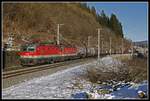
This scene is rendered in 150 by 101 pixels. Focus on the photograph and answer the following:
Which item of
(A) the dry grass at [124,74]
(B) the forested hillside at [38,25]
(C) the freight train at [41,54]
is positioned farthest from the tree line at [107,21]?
(A) the dry grass at [124,74]

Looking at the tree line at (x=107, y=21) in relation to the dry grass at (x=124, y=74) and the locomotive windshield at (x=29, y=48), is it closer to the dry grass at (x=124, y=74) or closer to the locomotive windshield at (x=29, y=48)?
the locomotive windshield at (x=29, y=48)

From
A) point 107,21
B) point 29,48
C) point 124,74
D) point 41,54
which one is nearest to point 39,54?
point 41,54

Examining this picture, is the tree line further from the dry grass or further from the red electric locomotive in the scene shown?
the dry grass

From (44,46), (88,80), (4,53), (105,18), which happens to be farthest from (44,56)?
(105,18)

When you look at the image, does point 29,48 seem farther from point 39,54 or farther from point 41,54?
point 41,54

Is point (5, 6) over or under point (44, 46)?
over

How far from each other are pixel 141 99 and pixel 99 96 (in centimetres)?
165

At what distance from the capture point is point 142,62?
22.8 metres

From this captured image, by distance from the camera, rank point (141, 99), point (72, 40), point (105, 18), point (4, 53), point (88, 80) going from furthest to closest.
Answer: point (105, 18) < point (72, 40) < point (4, 53) < point (88, 80) < point (141, 99)

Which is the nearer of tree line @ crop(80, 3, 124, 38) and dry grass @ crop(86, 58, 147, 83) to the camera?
dry grass @ crop(86, 58, 147, 83)

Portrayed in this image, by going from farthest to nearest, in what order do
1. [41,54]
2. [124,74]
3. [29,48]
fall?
[41,54], [29,48], [124,74]

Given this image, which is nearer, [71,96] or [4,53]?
[71,96]

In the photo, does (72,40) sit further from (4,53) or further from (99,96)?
(99,96)

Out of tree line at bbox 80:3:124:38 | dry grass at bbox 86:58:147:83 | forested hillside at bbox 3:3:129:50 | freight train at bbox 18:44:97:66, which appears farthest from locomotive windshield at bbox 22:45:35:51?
tree line at bbox 80:3:124:38
